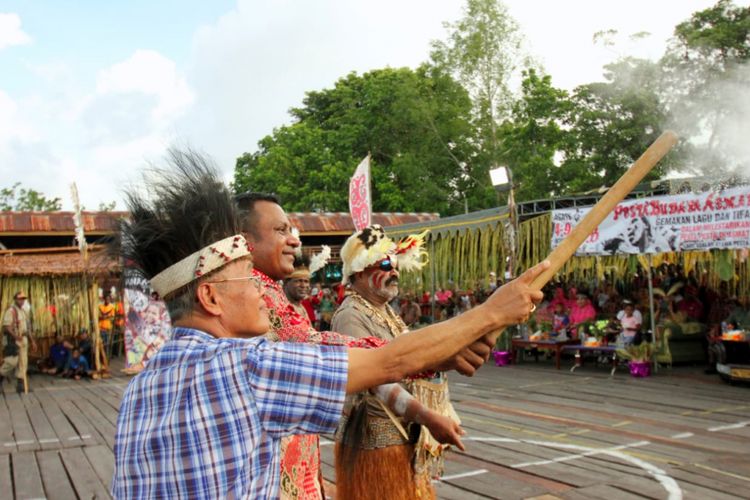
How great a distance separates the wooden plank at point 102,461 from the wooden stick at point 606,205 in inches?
190

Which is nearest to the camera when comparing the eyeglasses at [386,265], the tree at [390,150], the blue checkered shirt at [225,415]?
the blue checkered shirt at [225,415]

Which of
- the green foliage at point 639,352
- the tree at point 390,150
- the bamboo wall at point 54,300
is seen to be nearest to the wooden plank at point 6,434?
the bamboo wall at point 54,300

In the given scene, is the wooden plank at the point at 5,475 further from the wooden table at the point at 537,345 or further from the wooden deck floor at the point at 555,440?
the wooden table at the point at 537,345

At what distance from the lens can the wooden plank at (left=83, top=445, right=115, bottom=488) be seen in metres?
5.73

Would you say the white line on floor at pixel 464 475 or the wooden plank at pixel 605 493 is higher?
the wooden plank at pixel 605 493

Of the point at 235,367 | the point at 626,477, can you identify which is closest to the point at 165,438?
the point at 235,367

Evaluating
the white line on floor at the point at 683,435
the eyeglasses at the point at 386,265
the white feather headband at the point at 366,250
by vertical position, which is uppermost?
the white feather headband at the point at 366,250

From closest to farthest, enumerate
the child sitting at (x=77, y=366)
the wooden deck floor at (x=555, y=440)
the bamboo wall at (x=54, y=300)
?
the wooden deck floor at (x=555, y=440) < the bamboo wall at (x=54, y=300) < the child sitting at (x=77, y=366)

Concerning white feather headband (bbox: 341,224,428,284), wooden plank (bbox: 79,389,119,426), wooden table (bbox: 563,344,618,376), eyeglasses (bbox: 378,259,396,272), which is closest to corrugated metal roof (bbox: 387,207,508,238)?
wooden table (bbox: 563,344,618,376)

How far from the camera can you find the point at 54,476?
5.84 metres

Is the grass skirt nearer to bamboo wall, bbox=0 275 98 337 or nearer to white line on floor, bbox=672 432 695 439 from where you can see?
white line on floor, bbox=672 432 695 439

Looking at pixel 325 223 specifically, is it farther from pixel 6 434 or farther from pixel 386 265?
pixel 386 265

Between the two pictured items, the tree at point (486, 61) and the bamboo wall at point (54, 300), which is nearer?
the bamboo wall at point (54, 300)

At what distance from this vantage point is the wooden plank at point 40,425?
7.26 m
